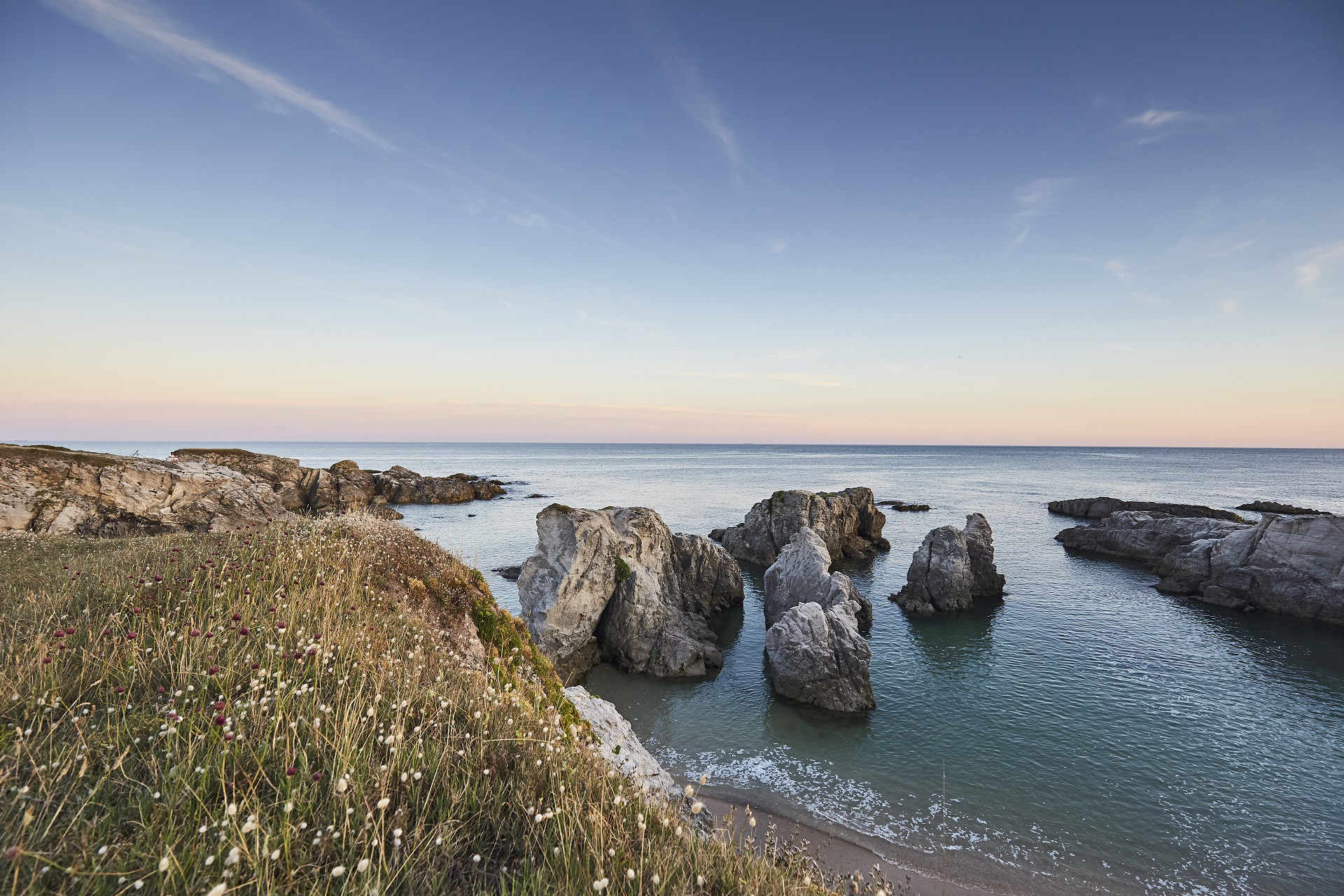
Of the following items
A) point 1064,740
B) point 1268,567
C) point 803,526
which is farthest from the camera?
point 803,526

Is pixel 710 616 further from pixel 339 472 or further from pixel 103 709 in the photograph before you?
pixel 339 472

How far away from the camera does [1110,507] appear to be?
7412 centimetres

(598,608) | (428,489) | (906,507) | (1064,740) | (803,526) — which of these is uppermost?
(803,526)

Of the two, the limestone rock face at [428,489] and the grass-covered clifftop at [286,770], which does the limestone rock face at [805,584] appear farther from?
the limestone rock face at [428,489]

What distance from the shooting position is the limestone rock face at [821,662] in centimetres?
2228

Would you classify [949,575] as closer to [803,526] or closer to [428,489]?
[803,526]

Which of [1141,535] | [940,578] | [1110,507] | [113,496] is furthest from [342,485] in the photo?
[1110,507]

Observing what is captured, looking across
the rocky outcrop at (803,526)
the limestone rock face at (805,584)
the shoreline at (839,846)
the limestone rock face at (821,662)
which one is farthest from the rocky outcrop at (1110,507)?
the shoreline at (839,846)

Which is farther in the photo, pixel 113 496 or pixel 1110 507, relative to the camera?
pixel 1110 507

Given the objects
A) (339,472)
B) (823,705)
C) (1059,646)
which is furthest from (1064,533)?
(339,472)

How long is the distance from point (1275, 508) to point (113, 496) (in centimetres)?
11856

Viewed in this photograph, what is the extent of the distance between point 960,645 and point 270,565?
103ft

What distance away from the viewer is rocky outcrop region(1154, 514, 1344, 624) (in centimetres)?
3381

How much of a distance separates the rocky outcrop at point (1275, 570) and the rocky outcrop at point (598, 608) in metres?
36.5
